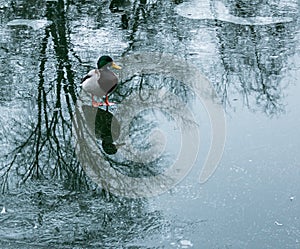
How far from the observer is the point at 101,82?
564 centimetres

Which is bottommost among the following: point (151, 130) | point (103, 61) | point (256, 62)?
point (151, 130)

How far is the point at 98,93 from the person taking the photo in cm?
568

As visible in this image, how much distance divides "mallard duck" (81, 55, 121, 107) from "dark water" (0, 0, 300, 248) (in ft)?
0.55

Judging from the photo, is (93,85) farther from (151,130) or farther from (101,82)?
(151,130)

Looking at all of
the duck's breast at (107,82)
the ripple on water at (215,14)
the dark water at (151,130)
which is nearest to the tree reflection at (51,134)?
the dark water at (151,130)

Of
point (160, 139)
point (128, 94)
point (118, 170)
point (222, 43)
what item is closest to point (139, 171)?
point (118, 170)

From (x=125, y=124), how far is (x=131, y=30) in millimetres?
2795

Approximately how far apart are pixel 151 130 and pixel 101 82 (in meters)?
0.79

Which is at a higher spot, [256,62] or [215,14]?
[215,14]

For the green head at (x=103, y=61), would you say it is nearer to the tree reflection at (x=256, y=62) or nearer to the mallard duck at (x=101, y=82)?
the mallard duck at (x=101, y=82)

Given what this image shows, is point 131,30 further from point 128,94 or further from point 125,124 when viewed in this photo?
point 125,124

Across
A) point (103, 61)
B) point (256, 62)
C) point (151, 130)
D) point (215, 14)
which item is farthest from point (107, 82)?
point (215, 14)

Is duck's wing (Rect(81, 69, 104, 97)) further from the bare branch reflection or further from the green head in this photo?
the bare branch reflection

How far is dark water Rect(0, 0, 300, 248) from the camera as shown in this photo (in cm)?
400
